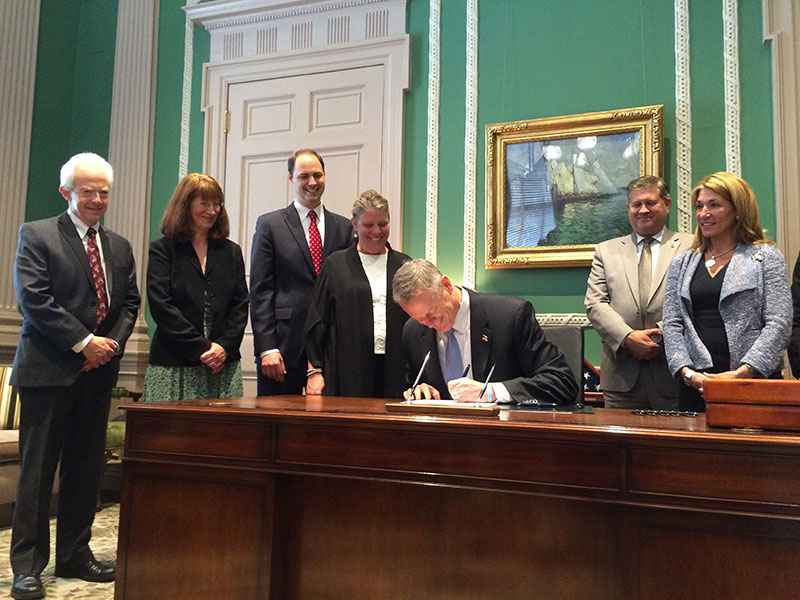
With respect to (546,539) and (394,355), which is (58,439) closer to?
(394,355)

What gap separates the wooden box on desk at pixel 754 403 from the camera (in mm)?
1724

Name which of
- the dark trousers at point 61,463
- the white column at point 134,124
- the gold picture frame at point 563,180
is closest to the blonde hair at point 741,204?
the gold picture frame at point 563,180

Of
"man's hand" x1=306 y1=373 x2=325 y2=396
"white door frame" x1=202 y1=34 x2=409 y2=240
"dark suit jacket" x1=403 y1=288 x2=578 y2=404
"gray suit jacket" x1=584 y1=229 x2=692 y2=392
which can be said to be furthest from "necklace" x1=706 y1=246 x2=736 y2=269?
"white door frame" x1=202 y1=34 x2=409 y2=240

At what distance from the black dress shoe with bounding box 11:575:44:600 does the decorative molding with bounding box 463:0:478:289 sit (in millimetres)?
2754

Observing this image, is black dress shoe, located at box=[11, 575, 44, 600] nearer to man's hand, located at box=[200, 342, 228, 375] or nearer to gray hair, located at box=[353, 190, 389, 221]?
man's hand, located at box=[200, 342, 228, 375]

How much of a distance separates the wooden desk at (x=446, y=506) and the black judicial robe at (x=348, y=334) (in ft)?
2.59

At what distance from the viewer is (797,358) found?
3.11 meters

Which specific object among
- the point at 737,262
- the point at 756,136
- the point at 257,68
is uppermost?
the point at 257,68

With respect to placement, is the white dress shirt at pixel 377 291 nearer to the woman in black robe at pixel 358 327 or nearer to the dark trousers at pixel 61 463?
the woman in black robe at pixel 358 327

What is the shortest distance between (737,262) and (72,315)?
2.52m

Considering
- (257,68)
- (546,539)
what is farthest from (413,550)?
(257,68)

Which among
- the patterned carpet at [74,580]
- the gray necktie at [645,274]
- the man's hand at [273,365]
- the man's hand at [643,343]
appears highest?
the gray necktie at [645,274]

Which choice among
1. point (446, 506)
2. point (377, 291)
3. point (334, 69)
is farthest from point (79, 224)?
point (334, 69)

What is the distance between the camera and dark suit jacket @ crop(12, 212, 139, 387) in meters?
2.84
